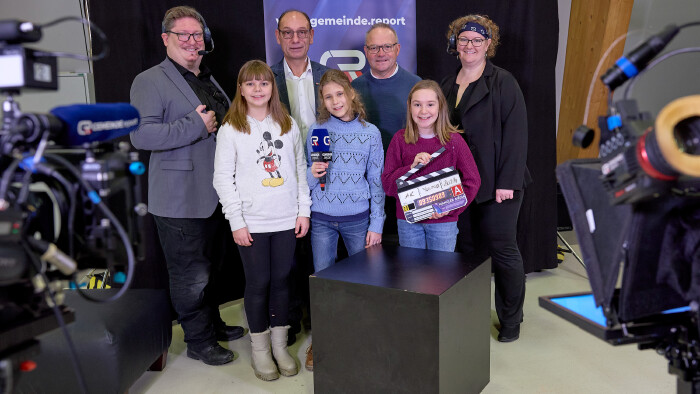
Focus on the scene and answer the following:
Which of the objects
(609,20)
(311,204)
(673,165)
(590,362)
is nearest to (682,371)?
(673,165)

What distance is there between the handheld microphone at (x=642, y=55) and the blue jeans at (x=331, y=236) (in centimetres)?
185

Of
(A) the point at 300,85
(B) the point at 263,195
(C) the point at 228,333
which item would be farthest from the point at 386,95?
(C) the point at 228,333

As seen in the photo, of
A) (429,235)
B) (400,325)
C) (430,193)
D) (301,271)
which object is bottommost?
(301,271)

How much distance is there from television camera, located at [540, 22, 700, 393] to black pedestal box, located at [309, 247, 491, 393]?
85cm

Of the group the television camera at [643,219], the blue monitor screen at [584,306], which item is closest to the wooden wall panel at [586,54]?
the blue monitor screen at [584,306]

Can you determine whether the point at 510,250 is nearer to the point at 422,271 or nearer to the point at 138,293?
Answer: the point at 422,271

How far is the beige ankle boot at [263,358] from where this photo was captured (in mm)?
2850

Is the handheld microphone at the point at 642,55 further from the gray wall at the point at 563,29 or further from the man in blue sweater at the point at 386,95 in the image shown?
the gray wall at the point at 563,29

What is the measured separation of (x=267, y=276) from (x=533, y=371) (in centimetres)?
147

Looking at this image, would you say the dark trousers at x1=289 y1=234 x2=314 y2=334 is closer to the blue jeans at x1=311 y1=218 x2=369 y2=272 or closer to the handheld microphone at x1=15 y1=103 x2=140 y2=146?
the blue jeans at x1=311 y1=218 x2=369 y2=272

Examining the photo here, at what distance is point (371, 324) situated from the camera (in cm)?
233

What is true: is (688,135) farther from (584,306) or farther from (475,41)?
(475,41)

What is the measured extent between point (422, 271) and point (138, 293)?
1.55 meters

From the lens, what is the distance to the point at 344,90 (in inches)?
114
